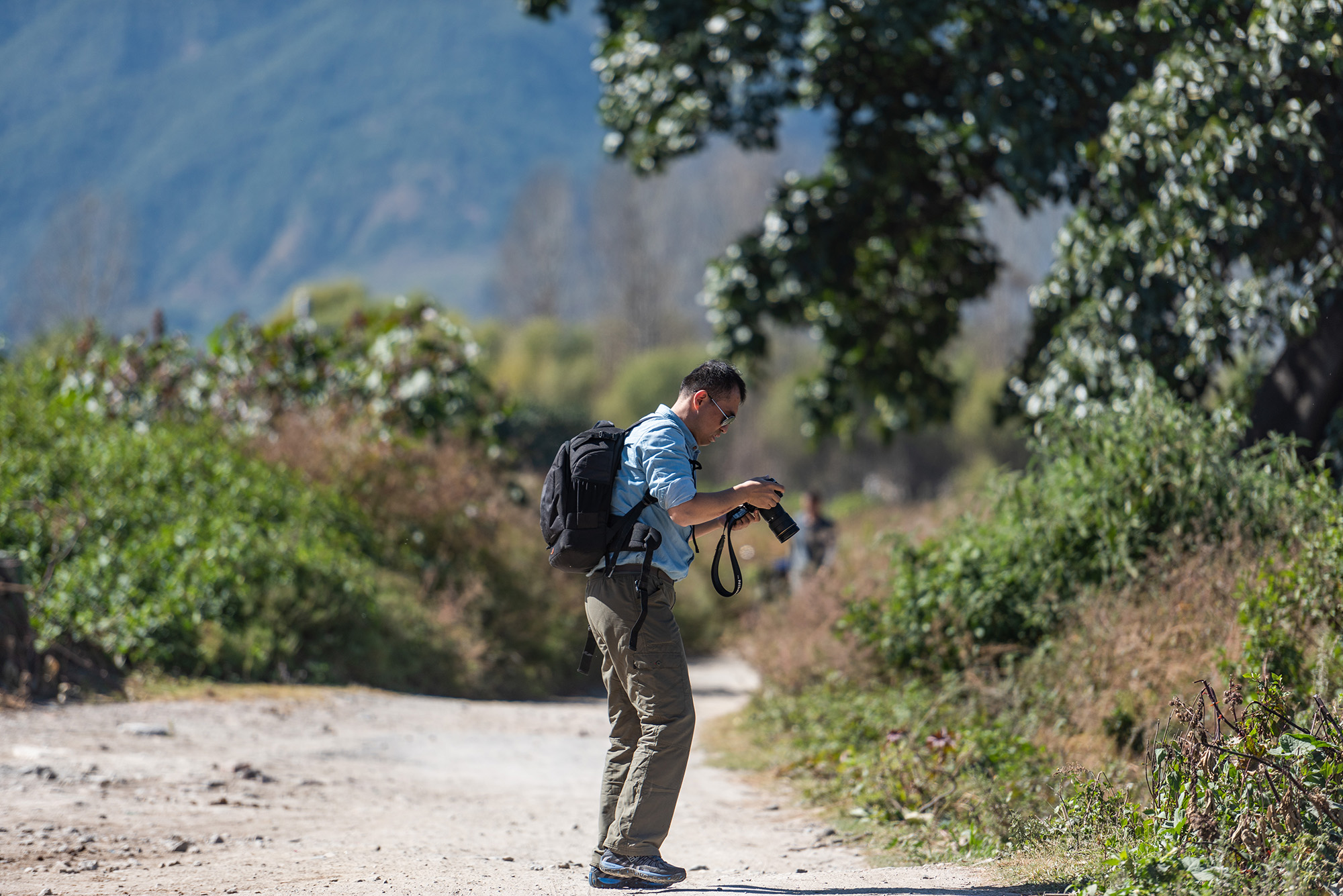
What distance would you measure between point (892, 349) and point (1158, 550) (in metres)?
6.51

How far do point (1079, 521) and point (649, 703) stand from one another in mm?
3706

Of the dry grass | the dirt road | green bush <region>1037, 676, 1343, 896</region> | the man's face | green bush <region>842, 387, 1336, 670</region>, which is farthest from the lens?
green bush <region>842, 387, 1336, 670</region>

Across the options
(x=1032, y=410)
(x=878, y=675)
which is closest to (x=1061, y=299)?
(x=1032, y=410)

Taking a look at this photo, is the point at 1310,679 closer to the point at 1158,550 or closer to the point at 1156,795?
the point at 1158,550

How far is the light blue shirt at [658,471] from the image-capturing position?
4.35m

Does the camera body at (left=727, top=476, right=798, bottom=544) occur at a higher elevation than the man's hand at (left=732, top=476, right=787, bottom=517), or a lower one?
lower

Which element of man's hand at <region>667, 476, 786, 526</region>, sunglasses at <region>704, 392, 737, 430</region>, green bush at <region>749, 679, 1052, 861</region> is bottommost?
green bush at <region>749, 679, 1052, 861</region>

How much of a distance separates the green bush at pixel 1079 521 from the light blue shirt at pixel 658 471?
3.38 meters

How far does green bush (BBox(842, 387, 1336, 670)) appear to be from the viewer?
6.91 m

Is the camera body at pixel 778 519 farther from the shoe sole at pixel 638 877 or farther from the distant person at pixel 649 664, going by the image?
the shoe sole at pixel 638 877

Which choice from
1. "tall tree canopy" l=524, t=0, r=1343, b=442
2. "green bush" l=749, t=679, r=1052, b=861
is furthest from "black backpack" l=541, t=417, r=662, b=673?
"tall tree canopy" l=524, t=0, r=1343, b=442

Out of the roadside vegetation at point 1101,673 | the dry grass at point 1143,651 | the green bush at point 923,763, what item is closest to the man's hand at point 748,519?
the roadside vegetation at point 1101,673

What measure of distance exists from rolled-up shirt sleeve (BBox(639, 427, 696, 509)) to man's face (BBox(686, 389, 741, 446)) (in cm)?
15

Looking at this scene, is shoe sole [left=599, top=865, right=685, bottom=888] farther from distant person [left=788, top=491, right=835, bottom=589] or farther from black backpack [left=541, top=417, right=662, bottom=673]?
distant person [left=788, top=491, right=835, bottom=589]
